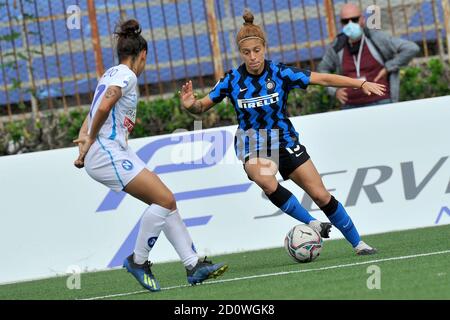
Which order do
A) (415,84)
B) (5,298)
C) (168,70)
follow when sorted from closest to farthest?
(5,298) < (415,84) < (168,70)

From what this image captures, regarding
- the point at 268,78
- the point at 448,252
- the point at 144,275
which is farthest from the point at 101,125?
the point at 448,252

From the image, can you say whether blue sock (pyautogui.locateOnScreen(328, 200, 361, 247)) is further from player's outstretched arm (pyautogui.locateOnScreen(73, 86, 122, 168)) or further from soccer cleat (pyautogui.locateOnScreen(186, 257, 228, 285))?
player's outstretched arm (pyautogui.locateOnScreen(73, 86, 122, 168))

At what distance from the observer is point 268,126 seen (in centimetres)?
1006

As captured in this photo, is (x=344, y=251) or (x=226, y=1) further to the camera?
(x=226, y=1)

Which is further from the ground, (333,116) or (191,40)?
(191,40)

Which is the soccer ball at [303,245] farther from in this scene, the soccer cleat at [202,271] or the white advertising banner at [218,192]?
the white advertising banner at [218,192]

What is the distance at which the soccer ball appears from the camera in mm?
9891

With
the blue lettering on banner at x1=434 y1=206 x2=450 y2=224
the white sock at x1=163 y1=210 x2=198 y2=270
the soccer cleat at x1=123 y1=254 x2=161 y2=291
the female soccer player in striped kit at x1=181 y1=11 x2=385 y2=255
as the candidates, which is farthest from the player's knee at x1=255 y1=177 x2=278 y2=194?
the blue lettering on banner at x1=434 y1=206 x2=450 y2=224

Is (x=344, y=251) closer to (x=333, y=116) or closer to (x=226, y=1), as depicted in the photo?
(x=333, y=116)

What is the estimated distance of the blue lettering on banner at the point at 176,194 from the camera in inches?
471

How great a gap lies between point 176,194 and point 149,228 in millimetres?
3472

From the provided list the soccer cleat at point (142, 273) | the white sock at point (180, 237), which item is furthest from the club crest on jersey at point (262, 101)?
the soccer cleat at point (142, 273)
